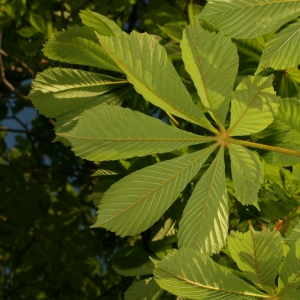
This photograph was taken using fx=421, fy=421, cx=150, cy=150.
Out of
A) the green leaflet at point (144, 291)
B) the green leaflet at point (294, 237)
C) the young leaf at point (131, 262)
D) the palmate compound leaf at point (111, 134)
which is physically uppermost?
the palmate compound leaf at point (111, 134)

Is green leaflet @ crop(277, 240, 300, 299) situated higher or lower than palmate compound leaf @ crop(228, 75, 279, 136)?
lower

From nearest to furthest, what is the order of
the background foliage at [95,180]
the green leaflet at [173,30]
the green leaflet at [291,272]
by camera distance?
the green leaflet at [291,272] → the background foliage at [95,180] → the green leaflet at [173,30]

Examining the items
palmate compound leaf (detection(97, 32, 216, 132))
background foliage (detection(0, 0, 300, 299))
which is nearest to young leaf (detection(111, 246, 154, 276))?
background foliage (detection(0, 0, 300, 299))

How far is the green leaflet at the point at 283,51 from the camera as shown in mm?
795

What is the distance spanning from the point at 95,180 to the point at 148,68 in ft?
3.01

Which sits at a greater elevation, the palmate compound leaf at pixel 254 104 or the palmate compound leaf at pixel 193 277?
the palmate compound leaf at pixel 254 104

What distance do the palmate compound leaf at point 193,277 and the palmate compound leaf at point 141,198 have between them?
102 millimetres

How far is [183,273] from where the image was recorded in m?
0.74

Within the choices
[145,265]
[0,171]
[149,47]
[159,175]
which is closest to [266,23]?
[149,47]

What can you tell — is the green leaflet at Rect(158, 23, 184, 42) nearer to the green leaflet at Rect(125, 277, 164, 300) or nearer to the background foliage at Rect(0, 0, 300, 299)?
the background foliage at Rect(0, 0, 300, 299)

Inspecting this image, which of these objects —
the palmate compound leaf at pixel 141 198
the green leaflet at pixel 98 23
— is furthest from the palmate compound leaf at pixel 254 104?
the green leaflet at pixel 98 23

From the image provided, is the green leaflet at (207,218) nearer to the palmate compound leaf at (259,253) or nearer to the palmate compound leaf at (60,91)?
the palmate compound leaf at (259,253)

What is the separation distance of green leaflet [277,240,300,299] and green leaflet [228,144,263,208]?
0.37ft

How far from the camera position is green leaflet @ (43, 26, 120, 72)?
1.03m
